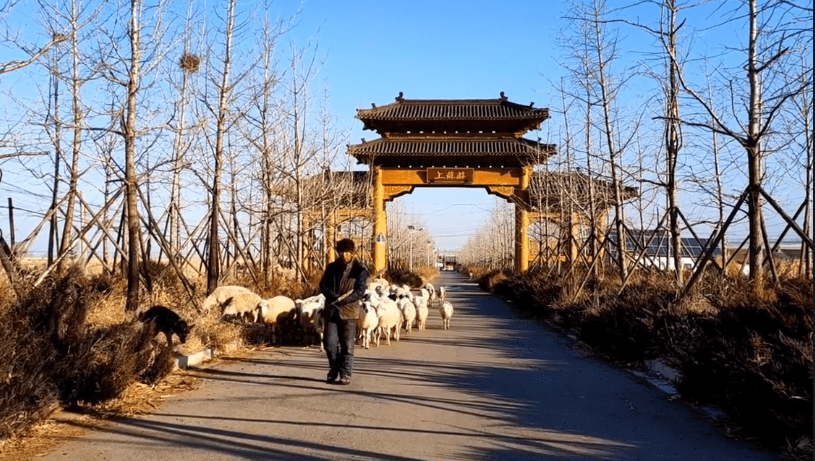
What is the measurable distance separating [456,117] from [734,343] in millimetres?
32298

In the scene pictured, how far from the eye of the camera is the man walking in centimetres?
970

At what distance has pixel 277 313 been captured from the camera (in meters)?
14.9

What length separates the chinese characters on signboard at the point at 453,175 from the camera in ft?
123

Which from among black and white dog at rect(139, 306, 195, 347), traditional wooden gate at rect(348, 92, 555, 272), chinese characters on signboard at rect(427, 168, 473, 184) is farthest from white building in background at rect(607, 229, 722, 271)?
chinese characters on signboard at rect(427, 168, 473, 184)

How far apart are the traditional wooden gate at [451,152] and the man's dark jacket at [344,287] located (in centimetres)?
2539

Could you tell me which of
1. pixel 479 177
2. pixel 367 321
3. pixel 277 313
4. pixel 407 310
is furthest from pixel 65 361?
pixel 479 177

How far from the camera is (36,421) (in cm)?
664

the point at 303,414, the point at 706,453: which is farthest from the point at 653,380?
the point at 303,414

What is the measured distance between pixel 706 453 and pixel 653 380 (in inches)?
159

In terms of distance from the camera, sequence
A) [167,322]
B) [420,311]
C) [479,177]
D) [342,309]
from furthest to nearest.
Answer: [479,177]
[420,311]
[167,322]
[342,309]

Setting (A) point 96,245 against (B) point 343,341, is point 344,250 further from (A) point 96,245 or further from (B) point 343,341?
(A) point 96,245

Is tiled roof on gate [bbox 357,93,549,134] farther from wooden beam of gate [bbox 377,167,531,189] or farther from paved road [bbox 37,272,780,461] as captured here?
paved road [bbox 37,272,780,461]

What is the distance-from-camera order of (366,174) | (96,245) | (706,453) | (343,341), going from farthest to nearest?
(366,174), (96,245), (343,341), (706,453)

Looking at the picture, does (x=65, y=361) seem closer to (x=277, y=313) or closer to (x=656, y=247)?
(x=277, y=313)
